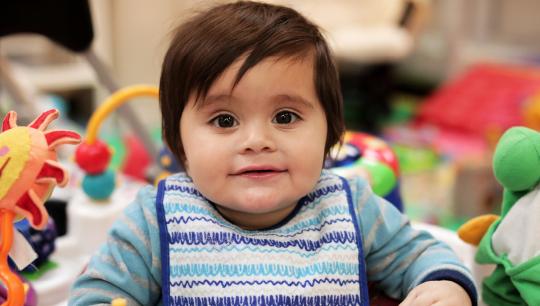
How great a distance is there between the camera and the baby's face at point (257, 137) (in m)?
0.56

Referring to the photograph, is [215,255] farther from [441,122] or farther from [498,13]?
[498,13]

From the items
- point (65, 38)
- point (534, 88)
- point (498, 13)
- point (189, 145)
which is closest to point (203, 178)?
point (189, 145)

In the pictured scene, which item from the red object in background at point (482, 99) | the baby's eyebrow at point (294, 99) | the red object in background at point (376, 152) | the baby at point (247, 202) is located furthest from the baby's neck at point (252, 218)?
the red object in background at point (482, 99)

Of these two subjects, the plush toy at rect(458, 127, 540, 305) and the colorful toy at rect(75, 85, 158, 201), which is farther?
the colorful toy at rect(75, 85, 158, 201)

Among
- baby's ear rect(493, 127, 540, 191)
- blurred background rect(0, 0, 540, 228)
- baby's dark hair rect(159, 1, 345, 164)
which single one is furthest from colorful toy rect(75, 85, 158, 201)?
blurred background rect(0, 0, 540, 228)

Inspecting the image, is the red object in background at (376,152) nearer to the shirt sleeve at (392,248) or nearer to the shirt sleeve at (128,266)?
the shirt sleeve at (392,248)

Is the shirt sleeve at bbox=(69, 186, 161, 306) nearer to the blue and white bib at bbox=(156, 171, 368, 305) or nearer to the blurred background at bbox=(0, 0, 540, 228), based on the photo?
the blue and white bib at bbox=(156, 171, 368, 305)

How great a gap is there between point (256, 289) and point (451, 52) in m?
2.39

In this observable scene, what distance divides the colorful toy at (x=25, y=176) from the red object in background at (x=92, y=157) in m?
0.35

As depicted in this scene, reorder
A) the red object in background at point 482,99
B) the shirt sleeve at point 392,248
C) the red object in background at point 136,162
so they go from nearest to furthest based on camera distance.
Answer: the shirt sleeve at point 392,248 < the red object in background at point 136,162 < the red object in background at point 482,99

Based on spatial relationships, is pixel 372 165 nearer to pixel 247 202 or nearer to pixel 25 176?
pixel 247 202

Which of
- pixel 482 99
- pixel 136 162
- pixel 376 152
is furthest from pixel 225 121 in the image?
pixel 482 99

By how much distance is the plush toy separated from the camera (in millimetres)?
561

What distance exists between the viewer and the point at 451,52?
9.08 ft
